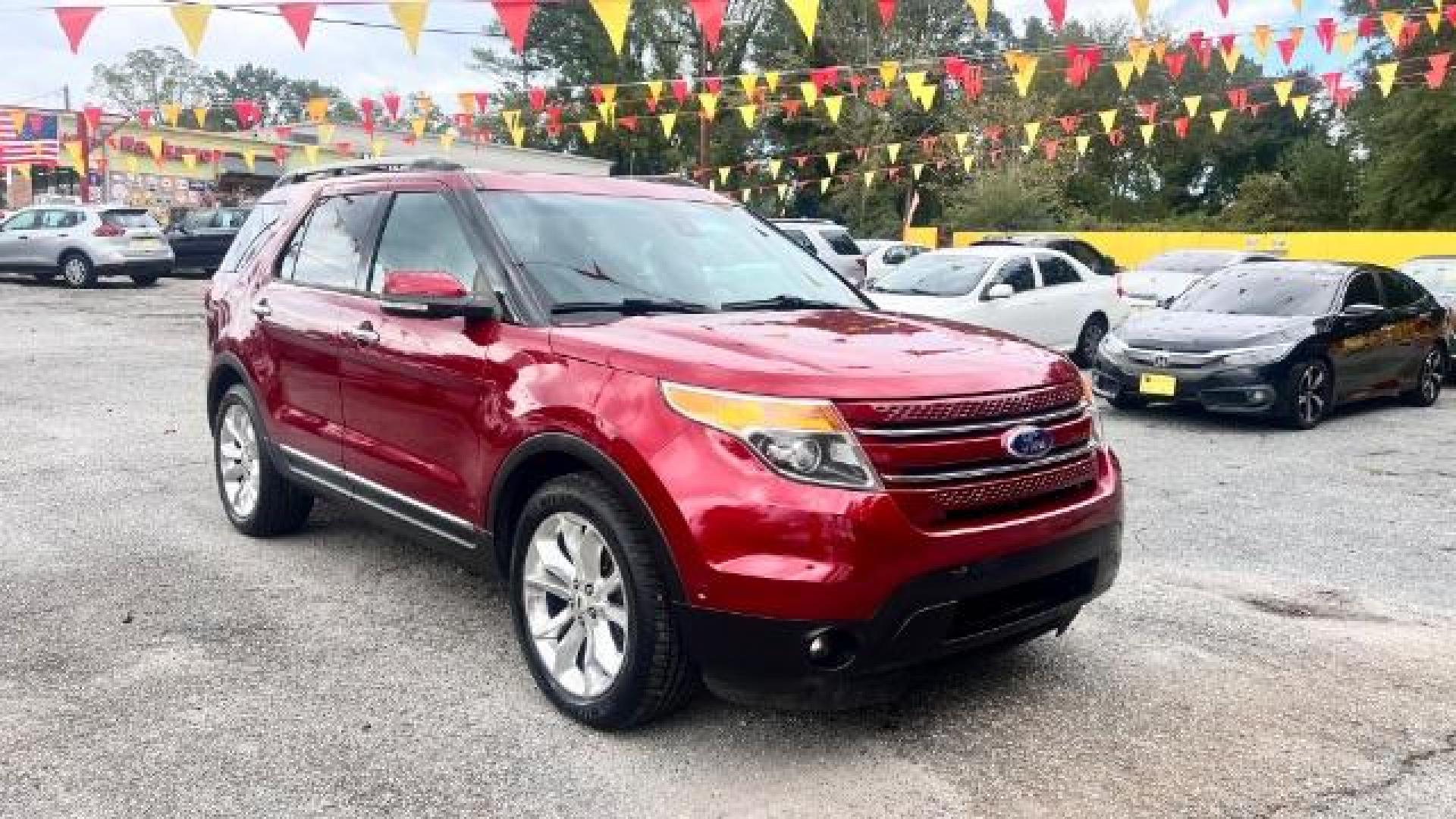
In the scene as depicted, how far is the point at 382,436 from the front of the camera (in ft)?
14.4

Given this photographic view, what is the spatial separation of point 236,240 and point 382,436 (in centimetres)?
261

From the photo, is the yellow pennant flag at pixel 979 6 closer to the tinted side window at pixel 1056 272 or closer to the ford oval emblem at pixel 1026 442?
the tinted side window at pixel 1056 272

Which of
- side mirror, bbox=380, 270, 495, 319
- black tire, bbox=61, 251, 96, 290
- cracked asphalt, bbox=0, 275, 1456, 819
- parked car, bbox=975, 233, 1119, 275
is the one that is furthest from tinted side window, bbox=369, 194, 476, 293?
black tire, bbox=61, 251, 96, 290

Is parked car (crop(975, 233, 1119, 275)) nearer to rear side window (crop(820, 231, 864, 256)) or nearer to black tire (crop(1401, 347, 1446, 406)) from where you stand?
rear side window (crop(820, 231, 864, 256))

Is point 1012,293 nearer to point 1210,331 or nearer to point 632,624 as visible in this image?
point 1210,331

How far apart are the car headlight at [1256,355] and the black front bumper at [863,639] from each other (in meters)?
6.80

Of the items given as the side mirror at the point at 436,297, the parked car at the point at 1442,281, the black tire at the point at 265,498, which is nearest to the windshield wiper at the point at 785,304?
the side mirror at the point at 436,297

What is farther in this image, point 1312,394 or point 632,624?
point 1312,394

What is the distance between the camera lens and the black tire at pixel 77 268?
68.9ft

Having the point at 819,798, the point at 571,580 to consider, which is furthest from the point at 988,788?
the point at 571,580

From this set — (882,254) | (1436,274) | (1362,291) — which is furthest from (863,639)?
(882,254)

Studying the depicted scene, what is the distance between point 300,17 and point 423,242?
25.6ft

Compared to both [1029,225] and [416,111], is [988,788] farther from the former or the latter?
[1029,225]

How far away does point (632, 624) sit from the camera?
10.8 ft
